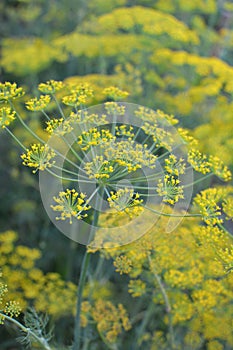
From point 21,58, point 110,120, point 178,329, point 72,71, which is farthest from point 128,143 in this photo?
point 72,71

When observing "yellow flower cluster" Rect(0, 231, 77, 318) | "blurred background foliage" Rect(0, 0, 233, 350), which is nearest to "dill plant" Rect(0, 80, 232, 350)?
"yellow flower cluster" Rect(0, 231, 77, 318)

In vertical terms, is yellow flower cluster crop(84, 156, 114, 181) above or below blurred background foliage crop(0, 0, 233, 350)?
above

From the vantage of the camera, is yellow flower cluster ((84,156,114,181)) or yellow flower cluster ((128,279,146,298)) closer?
yellow flower cluster ((84,156,114,181))

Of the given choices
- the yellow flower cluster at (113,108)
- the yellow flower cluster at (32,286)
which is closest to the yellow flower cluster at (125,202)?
the yellow flower cluster at (113,108)

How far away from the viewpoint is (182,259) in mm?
1908

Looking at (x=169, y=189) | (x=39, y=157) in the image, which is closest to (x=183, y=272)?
(x=169, y=189)

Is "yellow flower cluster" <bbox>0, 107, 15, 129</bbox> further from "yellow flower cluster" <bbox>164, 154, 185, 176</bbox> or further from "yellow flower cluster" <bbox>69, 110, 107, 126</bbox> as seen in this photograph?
"yellow flower cluster" <bbox>164, 154, 185, 176</bbox>

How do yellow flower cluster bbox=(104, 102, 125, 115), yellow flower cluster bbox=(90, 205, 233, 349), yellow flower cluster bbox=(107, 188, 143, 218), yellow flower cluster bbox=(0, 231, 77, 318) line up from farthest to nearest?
1. yellow flower cluster bbox=(0, 231, 77, 318)
2. yellow flower cluster bbox=(90, 205, 233, 349)
3. yellow flower cluster bbox=(104, 102, 125, 115)
4. yellow flower cluster bbox=(107, 188, 143, 218)

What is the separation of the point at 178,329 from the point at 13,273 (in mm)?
893

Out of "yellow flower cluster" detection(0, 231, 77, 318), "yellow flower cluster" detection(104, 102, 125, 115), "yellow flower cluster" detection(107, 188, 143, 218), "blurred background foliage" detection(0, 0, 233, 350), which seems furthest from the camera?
"blurred background foliage" detection(0, 0, 233, 350)

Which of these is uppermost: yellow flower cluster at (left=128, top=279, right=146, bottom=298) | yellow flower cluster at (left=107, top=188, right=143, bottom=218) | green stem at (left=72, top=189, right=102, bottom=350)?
yellow flower cluster at (left=107, top=188, right=143, bottom=218)

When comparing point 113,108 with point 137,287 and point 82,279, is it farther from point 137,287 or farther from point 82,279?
point 137,287

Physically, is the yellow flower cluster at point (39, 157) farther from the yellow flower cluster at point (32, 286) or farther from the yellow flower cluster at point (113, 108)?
the yellow flower cluster at point (32, 286)

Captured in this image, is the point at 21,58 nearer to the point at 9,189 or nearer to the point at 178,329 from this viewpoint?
the point at 9,189
